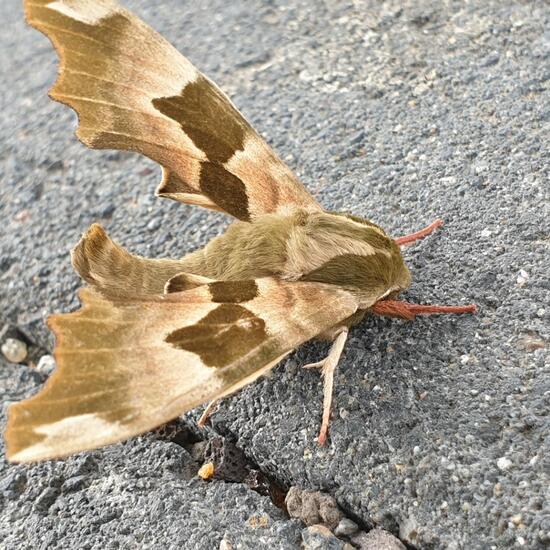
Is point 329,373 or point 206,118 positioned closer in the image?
point 329,373

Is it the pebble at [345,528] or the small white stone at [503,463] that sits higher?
the pebble at [345,528]

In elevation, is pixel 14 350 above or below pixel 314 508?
above

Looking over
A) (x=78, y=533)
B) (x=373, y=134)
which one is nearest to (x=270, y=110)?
(x=373, y=134)

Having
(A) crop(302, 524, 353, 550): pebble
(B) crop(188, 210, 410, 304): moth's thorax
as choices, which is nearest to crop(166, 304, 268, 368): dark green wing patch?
(B) crop(188, 210, 410, 304): moth's thorax

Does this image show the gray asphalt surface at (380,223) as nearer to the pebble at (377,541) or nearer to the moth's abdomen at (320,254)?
the pebble at (377,541)

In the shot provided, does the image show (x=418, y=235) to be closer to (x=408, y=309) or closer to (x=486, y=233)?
(x=486, y=233)

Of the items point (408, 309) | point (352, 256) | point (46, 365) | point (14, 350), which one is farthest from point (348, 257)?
point (14, 350)

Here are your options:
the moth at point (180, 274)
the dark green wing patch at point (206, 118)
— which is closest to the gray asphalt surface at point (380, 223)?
the moth at point (180, 274)
